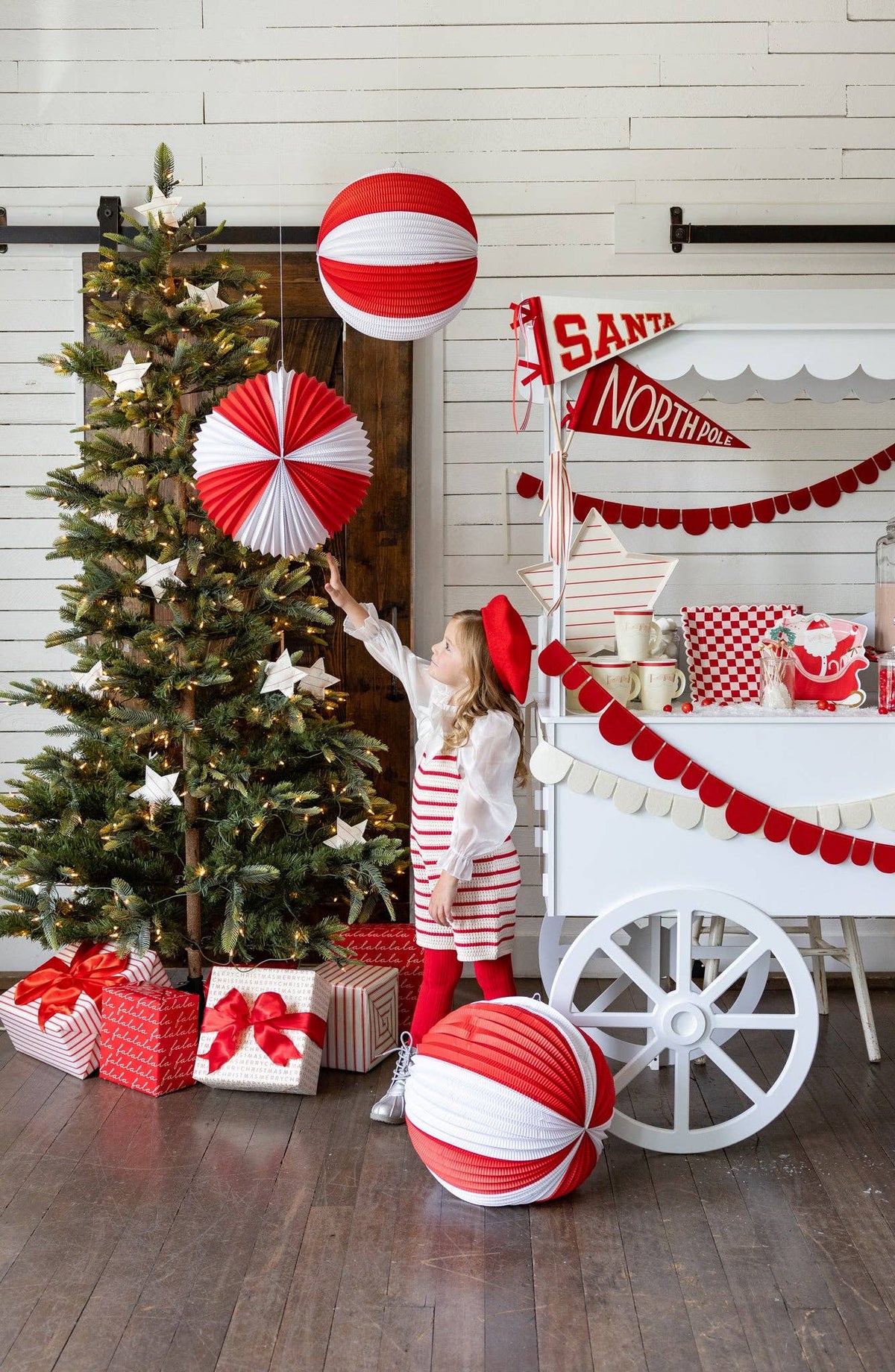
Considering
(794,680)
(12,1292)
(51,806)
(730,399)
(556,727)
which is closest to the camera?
(12,1292)

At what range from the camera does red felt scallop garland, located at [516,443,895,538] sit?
352 cm

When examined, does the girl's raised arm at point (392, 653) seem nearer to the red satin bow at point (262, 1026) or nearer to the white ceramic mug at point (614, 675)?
the white ceramic mug at point (614, 675)

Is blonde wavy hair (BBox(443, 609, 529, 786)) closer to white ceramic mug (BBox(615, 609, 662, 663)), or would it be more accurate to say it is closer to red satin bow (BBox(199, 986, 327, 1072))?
white ceramic mug (BBox(615, 609, 662, 663))

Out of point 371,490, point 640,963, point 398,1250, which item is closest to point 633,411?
point 371,490

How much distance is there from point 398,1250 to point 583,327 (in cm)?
175

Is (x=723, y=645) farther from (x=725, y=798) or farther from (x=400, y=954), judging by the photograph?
(x=400, y=954)

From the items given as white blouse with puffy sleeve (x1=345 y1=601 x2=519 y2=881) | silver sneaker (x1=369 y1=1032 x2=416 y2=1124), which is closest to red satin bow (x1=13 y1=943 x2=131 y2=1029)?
silver sneaker (x1=369 y1=1032 x2=416 y2=1124)

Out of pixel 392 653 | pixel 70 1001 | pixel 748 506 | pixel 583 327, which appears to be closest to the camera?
pixel 583 327

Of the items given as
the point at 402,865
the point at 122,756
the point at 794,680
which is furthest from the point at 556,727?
the point at 122,756

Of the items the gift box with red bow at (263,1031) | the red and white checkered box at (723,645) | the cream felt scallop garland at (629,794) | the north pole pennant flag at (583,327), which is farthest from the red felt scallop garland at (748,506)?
the gift box with red bow at (263,1031)

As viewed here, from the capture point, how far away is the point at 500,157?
11.8 ft

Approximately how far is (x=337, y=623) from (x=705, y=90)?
1.92m

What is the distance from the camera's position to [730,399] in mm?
2854

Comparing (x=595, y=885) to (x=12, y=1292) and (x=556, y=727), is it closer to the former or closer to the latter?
(x=556, y=727)
